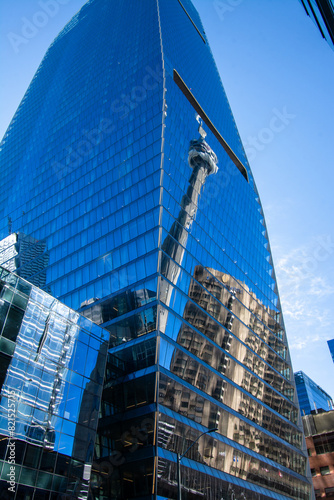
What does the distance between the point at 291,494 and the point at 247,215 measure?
46.2 meters

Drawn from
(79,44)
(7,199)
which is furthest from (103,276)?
(79,44)

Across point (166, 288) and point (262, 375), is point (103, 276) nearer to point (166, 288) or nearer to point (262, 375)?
point (166, 288)

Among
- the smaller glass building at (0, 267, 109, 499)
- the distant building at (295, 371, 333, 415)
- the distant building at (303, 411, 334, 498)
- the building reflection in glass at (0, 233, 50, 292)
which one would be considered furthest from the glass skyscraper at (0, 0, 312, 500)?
the distant building at (295, 371, 333, 415)

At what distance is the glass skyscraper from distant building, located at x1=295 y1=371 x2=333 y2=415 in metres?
112

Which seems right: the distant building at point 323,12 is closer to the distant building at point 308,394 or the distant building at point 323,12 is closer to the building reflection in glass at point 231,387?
the building reflection in glass at point 231,387

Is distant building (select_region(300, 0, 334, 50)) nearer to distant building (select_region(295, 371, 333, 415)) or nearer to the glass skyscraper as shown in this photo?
the glass skyscraper

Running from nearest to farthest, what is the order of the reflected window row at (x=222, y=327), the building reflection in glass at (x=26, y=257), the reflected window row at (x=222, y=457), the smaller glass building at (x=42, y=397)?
the smaller glass building at (x=42, y=397), the reflected window row at (x=222, y=457), the reflected window row at (x=222, y=327), the building reflection in glass at (x=26, y=257)

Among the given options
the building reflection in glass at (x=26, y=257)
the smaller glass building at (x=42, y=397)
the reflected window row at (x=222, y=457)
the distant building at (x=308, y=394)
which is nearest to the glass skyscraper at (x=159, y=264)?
the reflected window row at (x=222, y=457)

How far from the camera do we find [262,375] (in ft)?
207

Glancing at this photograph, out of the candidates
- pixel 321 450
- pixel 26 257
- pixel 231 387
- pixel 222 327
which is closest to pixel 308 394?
pixel 321 450

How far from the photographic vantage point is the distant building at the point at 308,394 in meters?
173

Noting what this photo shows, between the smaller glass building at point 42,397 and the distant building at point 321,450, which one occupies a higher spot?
the distant building at point 321,450

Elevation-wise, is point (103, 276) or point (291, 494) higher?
point (103, 276)

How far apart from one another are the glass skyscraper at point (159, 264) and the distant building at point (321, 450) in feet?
35.7
